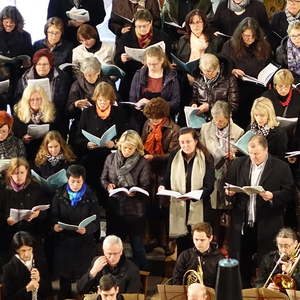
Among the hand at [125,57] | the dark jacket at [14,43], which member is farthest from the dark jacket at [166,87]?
the dark jacket at [14,43]

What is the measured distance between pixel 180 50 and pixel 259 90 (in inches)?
28.3

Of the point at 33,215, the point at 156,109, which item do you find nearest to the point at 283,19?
the point at 156,109

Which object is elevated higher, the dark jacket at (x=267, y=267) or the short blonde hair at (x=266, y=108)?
the short blonde hair at (x=266, y=108)

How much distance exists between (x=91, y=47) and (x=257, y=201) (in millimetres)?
2050

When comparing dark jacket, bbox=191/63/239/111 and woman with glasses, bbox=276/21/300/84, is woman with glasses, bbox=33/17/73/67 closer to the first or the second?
dark jacket, bbox=191/63/239/111

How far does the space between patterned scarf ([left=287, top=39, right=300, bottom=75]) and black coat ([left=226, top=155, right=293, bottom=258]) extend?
1.17m

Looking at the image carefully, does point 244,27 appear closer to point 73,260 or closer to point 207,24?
point 207,24

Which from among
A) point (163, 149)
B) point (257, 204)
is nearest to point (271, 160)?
point (257, 204)

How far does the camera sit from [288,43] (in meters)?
9.41

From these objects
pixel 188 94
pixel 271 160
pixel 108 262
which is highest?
pixel 188 94

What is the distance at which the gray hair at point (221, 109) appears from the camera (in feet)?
28.9

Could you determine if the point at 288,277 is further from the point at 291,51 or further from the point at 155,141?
the point at 291,51

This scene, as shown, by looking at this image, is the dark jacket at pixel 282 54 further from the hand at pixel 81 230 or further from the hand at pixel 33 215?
the hand at pixel 33 215

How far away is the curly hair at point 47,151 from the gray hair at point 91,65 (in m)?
0.70
